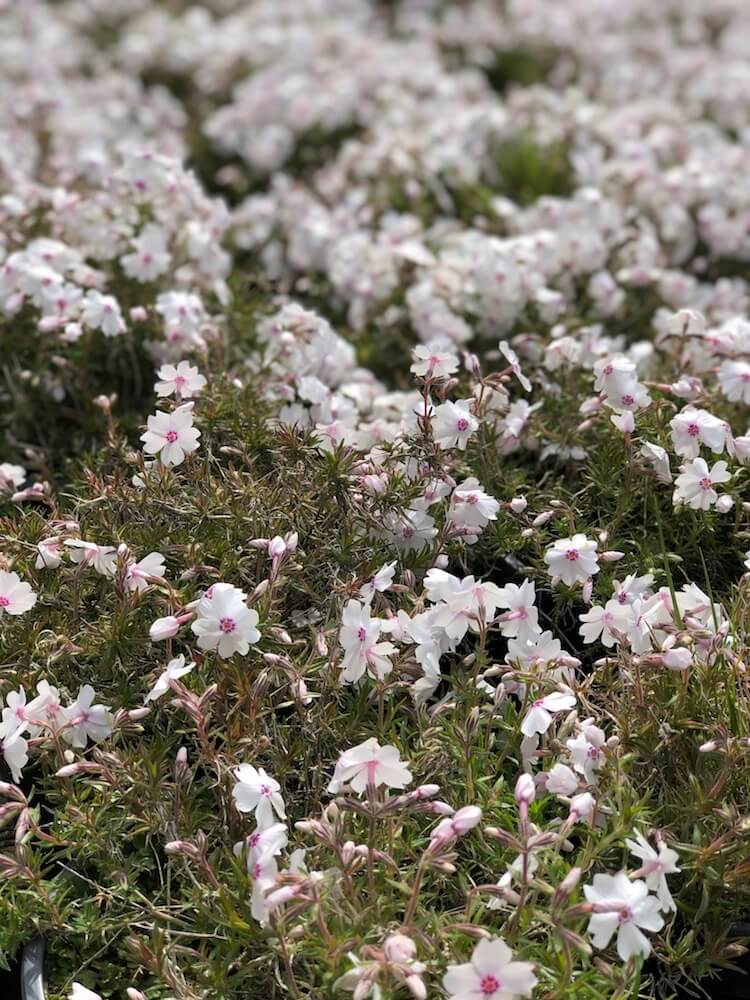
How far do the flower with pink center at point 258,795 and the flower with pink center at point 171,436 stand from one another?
2.26 ft

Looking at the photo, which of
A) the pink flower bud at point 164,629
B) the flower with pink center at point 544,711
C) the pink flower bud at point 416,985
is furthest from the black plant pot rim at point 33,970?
the flower with pink center at point 544,711

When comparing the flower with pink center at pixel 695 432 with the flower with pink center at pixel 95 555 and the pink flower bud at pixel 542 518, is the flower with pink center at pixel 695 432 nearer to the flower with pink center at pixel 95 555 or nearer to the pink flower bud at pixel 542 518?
the pink flower bud at pixel 542 518

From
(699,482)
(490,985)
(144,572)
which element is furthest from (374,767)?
(699,482)

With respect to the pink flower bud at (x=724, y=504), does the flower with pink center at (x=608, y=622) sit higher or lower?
lower

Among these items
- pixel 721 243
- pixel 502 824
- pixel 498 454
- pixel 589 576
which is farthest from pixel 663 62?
pixel 502 824

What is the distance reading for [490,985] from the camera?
163 cm

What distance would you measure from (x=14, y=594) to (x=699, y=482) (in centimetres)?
138

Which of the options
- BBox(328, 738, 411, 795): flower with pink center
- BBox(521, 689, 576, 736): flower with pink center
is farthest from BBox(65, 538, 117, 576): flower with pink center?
BBox(521, 689, 576, 736): flower with pink center

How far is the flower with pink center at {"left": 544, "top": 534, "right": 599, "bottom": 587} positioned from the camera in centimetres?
224

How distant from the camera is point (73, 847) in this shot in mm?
1996

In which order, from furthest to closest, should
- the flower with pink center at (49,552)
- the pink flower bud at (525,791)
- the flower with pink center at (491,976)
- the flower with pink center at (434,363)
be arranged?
1. the flower with pink center at (434,363)
2. the flower with pink center at (49,552)
3. the pink flower bud at (525,791)
4. the flower with pink center at (491,976)

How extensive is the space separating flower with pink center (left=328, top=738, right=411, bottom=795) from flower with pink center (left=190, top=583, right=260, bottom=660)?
30 cm

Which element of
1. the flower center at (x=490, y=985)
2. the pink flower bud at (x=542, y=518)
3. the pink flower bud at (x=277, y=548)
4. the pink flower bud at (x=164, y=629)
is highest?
the pink flower bud at (x=277, y=548)

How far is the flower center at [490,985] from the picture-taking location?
1626mm
